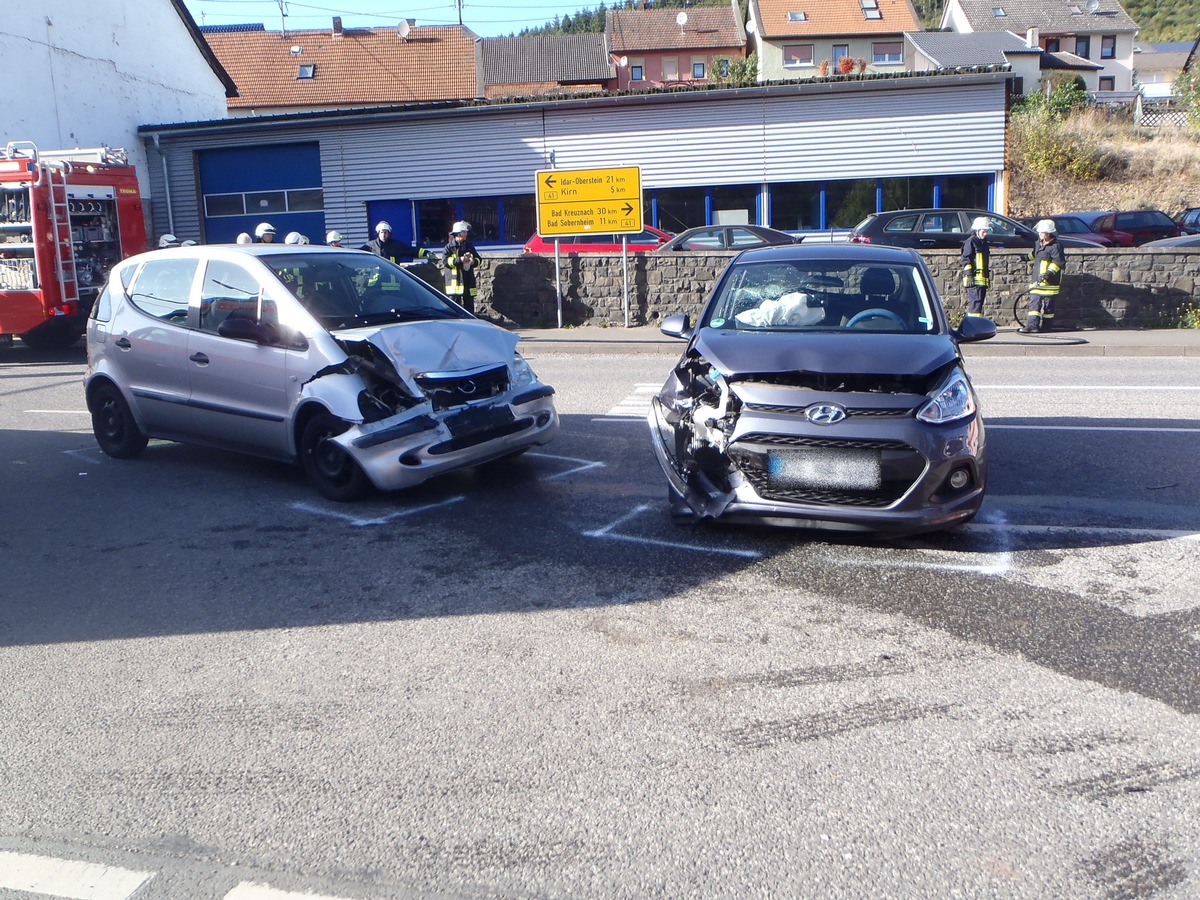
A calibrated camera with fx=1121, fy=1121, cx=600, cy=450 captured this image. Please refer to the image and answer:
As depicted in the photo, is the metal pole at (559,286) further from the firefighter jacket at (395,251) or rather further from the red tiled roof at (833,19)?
the red tiled roof at (833,19)

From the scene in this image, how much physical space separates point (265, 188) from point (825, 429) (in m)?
26.6

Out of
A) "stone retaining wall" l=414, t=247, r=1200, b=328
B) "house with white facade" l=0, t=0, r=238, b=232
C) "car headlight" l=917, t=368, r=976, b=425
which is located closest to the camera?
"car headlight" l=917, t=368, r=976, b=425

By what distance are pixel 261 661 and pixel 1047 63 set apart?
72.7 metres

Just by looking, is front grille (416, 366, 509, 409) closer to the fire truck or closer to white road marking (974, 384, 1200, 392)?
white road marking (974, 384, 1200, 392)

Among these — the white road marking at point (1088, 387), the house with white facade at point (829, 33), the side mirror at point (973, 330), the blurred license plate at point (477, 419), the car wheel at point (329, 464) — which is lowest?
the white road marking at point (1088, 387)

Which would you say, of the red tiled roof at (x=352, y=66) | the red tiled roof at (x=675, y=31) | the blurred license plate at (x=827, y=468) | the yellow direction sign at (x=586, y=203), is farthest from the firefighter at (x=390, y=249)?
the red tiled roof at (x=675, y=31)

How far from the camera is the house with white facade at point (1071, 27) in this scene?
76.4m

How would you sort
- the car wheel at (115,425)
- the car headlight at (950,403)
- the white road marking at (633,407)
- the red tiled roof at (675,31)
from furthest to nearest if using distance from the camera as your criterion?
the red tiled roof at (675,31), the white road marking at (633,407), the car wheel at (115,425), the car headlight at (950,403)

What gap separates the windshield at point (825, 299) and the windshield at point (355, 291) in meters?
2.13

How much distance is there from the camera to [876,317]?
6.96m

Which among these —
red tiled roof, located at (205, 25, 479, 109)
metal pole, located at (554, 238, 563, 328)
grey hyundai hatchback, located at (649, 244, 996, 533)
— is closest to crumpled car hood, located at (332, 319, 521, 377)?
grey hyundai hatchback, located at (649, 244, 996, 533)

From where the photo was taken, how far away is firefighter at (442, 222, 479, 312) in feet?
56.2

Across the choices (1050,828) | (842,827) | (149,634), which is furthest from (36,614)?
(1050,828)

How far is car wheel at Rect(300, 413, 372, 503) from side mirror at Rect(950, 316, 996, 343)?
153 inches
